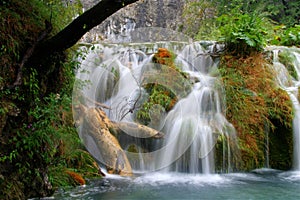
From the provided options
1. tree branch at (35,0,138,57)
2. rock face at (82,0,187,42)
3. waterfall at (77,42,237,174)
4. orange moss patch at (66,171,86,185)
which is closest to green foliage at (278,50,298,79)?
waterfall at (77,42,237,174)

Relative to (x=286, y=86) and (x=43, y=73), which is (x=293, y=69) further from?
(x=43, y=73)

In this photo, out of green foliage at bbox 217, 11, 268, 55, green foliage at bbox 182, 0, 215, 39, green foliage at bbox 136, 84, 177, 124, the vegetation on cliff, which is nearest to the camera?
the vegetation on cliff

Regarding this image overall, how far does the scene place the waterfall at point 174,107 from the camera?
5.43 metres

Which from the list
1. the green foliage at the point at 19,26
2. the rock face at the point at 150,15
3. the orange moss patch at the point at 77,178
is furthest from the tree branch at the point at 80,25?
the rock face at the point at 150,15

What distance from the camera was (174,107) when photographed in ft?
19.8

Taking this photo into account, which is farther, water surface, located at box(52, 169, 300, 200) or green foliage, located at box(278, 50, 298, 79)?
green foliage, located at box(278, 50, 298, 79)

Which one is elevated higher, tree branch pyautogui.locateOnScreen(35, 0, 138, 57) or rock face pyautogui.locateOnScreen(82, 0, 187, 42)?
rock face pyautogui.locateOnScreen(82, 0, 187, 42)

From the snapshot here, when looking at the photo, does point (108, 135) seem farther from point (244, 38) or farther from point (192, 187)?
point (244, 38)

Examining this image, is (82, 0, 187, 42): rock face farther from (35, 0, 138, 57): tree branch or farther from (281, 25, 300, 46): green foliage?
(35, 0, 138, 57): tree branch

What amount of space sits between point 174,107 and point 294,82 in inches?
111

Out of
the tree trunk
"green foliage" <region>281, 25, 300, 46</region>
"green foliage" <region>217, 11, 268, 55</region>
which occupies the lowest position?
the tree trunk

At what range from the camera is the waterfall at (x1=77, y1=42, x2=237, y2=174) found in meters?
5.43

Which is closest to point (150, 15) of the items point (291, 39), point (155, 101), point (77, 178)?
point (291, 39)

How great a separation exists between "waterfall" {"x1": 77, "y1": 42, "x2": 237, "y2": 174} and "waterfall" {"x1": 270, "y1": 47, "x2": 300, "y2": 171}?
1106mm
